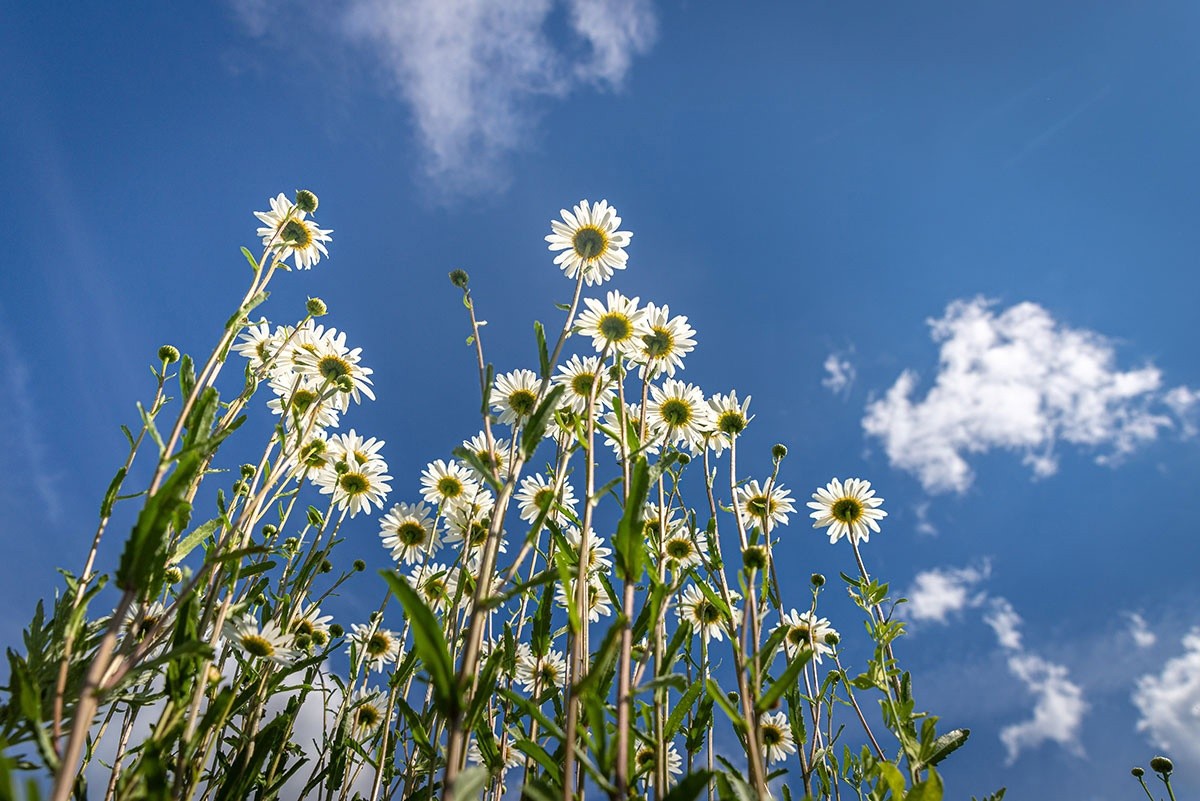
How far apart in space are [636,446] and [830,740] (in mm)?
2079

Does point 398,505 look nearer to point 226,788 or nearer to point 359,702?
point 359,702

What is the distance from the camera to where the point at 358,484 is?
3711mm

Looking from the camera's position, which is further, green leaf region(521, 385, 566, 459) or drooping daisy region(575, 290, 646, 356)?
drooping daisy region(575, 290, 646, 356)

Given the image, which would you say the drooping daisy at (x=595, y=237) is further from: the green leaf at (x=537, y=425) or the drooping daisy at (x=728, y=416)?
→ the green leaf at (x=537, y=425)

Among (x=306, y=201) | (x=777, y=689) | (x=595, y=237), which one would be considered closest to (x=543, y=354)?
(x=777, y=689)

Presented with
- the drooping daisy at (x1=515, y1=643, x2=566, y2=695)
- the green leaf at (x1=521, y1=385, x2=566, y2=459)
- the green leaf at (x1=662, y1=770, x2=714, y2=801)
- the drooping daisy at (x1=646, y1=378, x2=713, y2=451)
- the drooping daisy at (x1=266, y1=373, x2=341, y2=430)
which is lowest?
the green leaf at (x1=662, y1=770, x2=714, y2=801)

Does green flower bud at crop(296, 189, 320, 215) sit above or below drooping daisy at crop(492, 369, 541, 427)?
above

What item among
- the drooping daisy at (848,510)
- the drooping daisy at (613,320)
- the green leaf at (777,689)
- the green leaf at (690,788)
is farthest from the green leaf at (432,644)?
the drooping daisy at (848,510)

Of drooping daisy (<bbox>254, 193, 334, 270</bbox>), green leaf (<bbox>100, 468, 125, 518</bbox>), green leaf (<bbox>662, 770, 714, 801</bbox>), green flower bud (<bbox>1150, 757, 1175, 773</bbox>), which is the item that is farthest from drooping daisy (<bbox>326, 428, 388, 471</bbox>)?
green flower bud (<bbox>1150, 757, 1175, 773</bbox>)

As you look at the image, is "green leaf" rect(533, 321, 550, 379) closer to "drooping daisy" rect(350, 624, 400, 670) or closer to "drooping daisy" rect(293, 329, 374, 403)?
"drooping daisy" rect(293, 329, 374, 403)

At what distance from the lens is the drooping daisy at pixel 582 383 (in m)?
2.79

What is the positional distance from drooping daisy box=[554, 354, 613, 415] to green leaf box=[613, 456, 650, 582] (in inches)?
46.4

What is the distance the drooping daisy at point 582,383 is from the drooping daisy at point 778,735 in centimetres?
327

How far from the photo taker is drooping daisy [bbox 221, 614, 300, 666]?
2260 mm
